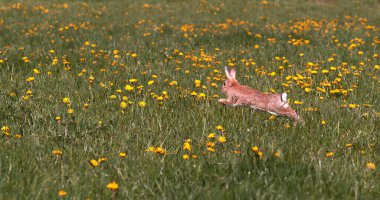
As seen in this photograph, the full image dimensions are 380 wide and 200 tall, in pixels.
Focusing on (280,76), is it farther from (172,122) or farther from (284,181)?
(284,181)

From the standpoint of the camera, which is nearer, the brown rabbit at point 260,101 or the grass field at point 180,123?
the grass field at point 180,123

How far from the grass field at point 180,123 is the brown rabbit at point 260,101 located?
3.8 inches

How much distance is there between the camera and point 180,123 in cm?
A: 492

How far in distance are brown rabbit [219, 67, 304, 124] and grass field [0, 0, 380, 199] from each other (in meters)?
0.10

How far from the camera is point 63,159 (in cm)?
396

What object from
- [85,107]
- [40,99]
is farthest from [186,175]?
[40,99]

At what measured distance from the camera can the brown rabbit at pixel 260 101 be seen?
4941 millimetres

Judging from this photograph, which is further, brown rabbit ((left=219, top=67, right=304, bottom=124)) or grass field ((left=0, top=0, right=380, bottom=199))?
brown rabbit ((left=219, top=67, right=304, bottom=124))

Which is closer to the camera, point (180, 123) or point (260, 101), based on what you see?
point (180, 123)

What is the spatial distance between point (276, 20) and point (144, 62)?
274 inches

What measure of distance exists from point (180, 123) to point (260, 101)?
0.84 m

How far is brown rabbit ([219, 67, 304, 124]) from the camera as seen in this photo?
16.2ft

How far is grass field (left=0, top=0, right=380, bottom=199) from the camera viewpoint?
3.46 metres

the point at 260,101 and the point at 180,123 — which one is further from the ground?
the point at 260,101
